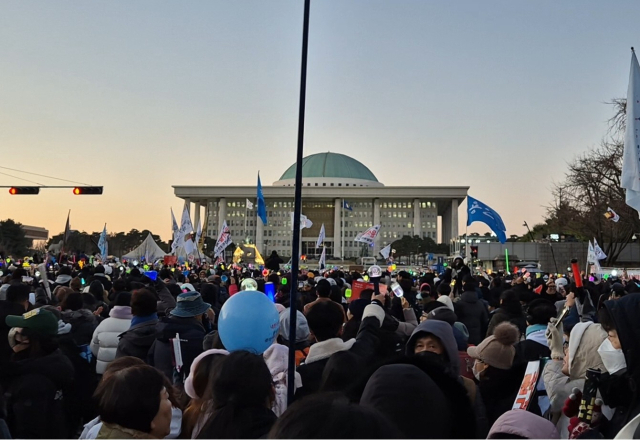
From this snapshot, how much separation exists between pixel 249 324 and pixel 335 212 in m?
108

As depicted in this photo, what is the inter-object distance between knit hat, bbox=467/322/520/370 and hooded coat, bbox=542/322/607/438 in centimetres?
41

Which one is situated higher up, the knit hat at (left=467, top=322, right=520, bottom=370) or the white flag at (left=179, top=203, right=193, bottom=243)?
the white flag at (left=179, top=203, right=193, bottom=243)

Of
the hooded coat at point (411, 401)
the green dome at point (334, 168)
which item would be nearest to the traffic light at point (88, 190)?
the hooded coat at point (411, 401)

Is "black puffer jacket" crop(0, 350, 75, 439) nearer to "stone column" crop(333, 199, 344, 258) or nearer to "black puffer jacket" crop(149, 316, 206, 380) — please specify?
"black puffer jacket" crop(149, 316, 206, 380)

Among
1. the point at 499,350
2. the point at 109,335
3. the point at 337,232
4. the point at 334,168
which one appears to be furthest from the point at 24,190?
the point at 334,168

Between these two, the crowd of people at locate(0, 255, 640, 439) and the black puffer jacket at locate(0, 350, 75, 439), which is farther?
the black puffer jacket at locate(0, 350, 75, 439)

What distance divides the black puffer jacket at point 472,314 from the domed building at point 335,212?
97.6 meters

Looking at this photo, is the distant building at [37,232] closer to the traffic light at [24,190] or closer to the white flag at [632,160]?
the traffic light at [24,190]

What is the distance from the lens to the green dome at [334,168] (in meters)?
132

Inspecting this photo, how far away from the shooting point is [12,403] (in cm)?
375

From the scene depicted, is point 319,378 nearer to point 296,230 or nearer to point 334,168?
point 296,230

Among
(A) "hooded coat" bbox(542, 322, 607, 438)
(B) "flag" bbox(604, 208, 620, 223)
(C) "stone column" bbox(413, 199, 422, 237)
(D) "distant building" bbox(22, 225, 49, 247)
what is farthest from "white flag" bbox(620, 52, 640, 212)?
(D) "distant building" bbox(22, 225, 49, 247)

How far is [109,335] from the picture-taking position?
5586 millimetres

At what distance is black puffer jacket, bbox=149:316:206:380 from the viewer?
474 cm
